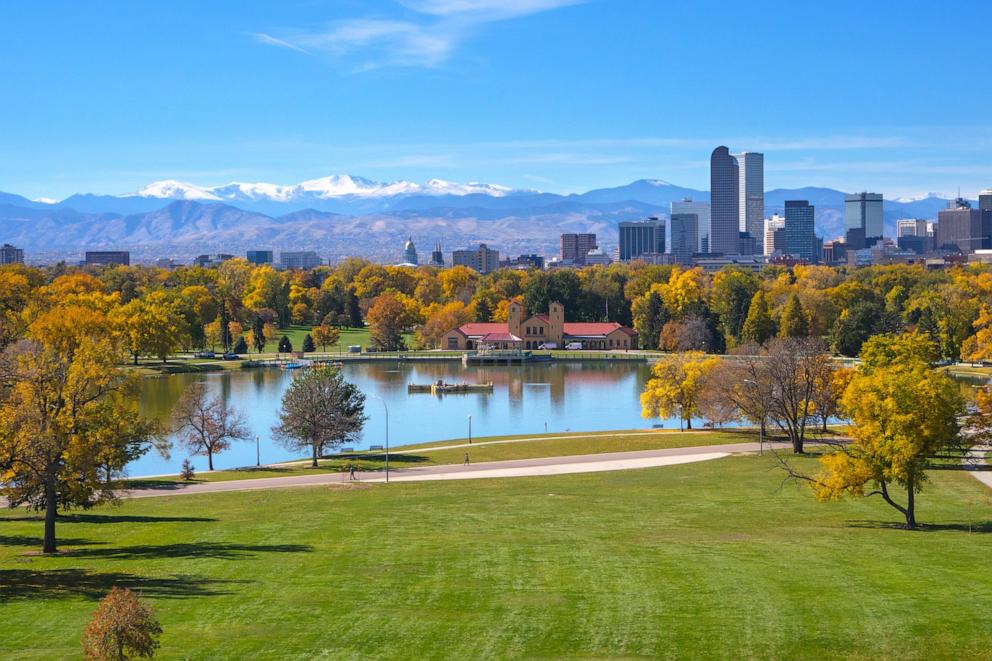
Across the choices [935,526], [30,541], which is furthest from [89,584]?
[935,526]

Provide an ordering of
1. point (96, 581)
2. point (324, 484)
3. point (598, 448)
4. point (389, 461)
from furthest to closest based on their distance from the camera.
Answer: point (598, 448) → point (389, 461) → point (324, 484) → point (96, 581)

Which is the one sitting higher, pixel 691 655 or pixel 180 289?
pixel 180 289

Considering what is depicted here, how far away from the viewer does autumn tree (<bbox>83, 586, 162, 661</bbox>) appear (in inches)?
676

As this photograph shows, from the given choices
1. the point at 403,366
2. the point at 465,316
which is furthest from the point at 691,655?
the point at 465,316

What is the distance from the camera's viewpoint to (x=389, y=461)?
54062 millimetres

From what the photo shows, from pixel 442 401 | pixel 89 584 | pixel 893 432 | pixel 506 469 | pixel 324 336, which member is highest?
pixel 324 336

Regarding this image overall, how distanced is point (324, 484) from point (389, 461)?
820 centimetres

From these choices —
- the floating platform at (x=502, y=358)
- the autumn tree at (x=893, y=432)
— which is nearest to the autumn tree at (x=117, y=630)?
the autumn tree at (x=893, y=432)

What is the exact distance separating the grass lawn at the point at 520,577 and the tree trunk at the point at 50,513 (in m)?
0.55

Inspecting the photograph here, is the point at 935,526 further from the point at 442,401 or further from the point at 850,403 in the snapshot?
the point at 442,401

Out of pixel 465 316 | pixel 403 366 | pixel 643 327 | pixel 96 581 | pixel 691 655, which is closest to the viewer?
pixel 691 655

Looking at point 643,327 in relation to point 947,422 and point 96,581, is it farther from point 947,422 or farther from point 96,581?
point 96,581

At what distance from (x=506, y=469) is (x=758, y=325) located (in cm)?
7928

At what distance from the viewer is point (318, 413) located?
2200 inches
